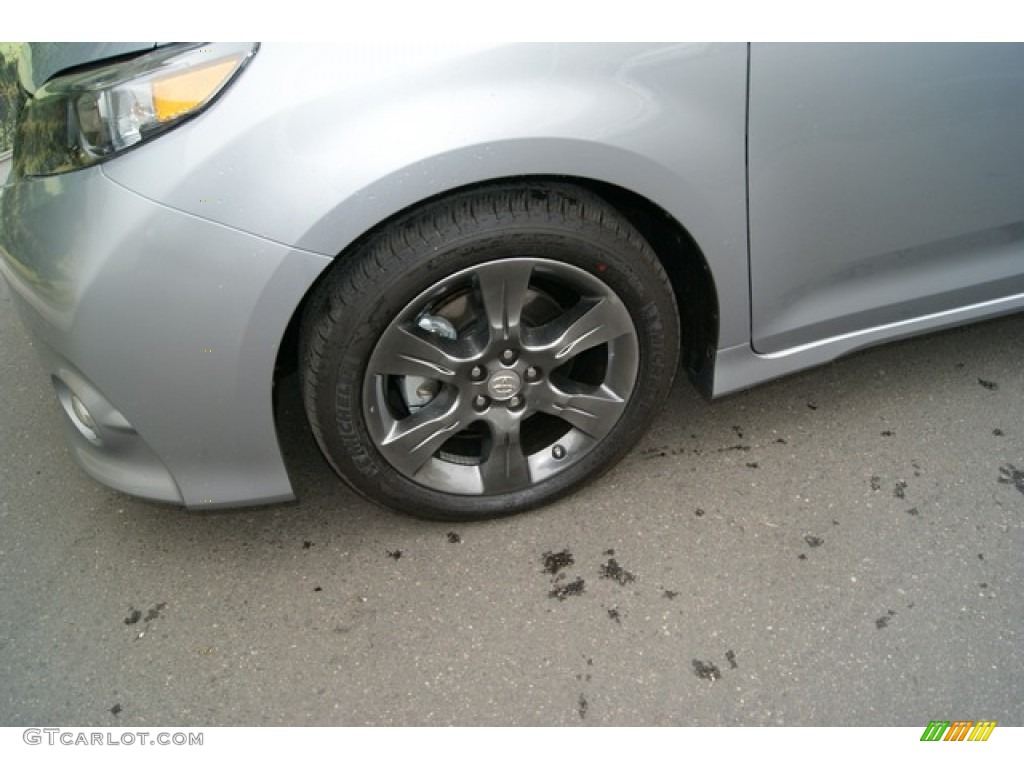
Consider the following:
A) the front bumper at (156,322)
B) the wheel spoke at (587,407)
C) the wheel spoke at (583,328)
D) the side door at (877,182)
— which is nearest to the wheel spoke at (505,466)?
A: the wheel spoke at (587,407)

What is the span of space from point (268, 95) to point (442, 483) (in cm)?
95

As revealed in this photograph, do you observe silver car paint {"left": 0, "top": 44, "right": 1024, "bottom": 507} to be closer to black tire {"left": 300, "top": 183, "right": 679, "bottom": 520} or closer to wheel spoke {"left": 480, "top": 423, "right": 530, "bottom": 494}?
black tire {"left": 300, "top": 183, "right": 679, "bottom": 520}

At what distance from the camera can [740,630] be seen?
176 cm

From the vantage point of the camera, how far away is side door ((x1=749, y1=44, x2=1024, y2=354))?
165cm

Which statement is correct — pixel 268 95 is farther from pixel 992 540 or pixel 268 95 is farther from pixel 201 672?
pixel 992 540

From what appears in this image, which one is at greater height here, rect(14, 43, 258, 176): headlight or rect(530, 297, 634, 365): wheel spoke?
rect(530, 297, 634, 365): wheel spoke

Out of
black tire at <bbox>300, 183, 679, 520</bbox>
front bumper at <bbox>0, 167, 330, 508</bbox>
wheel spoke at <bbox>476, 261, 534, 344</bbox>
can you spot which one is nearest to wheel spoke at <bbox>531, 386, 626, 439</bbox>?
black tire at <bbox>300, 183, 679, 520</bbox>

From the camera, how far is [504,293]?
1703 mm

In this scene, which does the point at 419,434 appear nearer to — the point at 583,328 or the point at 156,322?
the point at 583,328

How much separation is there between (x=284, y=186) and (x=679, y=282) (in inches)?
38.5

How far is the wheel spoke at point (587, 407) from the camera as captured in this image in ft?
6.28

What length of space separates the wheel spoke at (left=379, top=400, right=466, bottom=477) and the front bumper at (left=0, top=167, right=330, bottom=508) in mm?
254

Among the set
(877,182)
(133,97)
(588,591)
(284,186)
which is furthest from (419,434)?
(877,182)

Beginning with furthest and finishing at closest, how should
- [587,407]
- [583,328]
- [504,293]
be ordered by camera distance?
1. [587,407]
2. [583,328]
3. [504,293]
